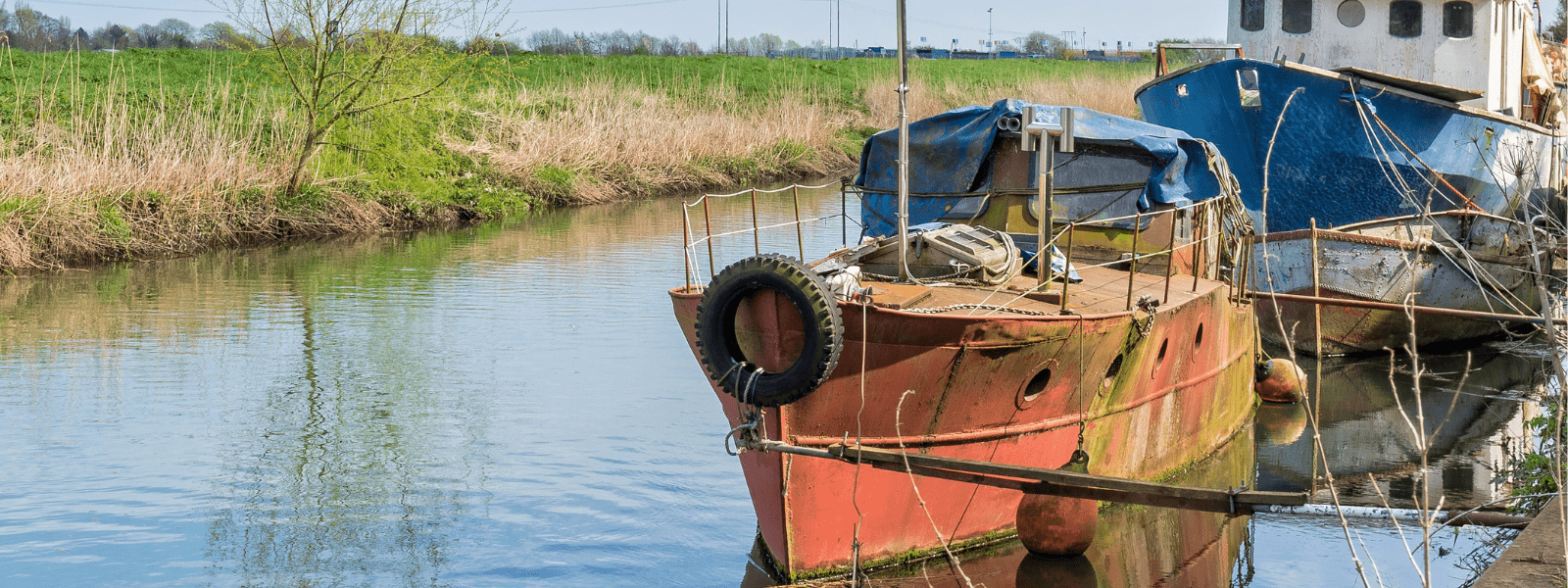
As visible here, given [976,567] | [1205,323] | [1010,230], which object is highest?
[1010,230]

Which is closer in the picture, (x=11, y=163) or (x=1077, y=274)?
(x=1077, y=274)

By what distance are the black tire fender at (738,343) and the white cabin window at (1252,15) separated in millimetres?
13581

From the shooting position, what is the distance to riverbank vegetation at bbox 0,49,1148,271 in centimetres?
1880

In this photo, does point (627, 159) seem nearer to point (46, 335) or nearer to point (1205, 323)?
point (46, 335)

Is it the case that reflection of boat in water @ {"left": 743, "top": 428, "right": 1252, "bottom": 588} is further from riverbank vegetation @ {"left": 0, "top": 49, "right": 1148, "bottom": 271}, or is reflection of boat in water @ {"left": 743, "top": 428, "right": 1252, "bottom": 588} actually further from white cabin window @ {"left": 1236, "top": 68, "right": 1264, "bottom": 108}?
riverbank vegetation @ {"left": 0, "top": 49, "right": 1148, "bottom": 271}

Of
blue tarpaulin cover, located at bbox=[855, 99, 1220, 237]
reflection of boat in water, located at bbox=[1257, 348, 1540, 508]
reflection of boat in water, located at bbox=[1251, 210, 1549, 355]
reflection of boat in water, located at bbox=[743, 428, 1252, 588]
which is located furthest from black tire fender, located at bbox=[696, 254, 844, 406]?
reflection of boat in water, located at bbox=[1251, 210, 1549, 355]

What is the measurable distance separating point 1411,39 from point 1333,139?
272cm

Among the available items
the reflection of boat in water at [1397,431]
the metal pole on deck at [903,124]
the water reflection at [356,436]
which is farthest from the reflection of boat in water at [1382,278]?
the metal pole on deck at [903,124]

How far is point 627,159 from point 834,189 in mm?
6186

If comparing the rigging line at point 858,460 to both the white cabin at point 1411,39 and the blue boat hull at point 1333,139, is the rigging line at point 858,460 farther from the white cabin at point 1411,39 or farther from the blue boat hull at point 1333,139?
the white cabin at point 1411,39

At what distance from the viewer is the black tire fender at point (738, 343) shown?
658 cm

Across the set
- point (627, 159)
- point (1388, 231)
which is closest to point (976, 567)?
point (1388, 231)

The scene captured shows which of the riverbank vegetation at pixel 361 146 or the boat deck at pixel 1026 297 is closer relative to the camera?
the boat deck at pixel 1026 297

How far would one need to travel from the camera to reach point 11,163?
57.2ft
